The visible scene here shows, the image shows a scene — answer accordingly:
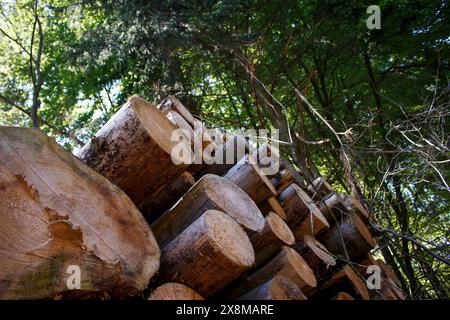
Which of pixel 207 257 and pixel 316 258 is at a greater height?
pixel 207 257

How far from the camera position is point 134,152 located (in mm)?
2086

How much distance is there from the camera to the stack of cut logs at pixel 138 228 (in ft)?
4.71

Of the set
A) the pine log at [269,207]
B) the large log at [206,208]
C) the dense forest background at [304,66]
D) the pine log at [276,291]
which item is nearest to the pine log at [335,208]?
the pine log at [269,207]

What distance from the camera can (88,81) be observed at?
809cm

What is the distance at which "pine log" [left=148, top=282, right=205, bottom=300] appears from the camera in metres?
1.73

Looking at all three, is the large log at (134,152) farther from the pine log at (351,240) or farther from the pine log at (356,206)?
the pine log at (356,206)

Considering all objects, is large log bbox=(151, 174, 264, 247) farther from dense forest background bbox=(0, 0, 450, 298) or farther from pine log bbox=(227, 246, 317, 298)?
dense forest background bbox=(0, 0, 450, 298)

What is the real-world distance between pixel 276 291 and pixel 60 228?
1.06m

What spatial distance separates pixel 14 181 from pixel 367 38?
18.2 feet

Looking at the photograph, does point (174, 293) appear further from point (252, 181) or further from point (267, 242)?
point (252, 181)

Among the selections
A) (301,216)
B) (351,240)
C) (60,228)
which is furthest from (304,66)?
(60,228)

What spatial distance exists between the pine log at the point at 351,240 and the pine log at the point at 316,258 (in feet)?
1.41

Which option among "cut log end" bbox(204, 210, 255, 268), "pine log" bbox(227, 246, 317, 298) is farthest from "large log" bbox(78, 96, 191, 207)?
"pine log" bbox(227, 246, 317, 298)

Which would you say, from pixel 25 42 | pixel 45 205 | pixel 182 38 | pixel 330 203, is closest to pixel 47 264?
pixel 45 205
